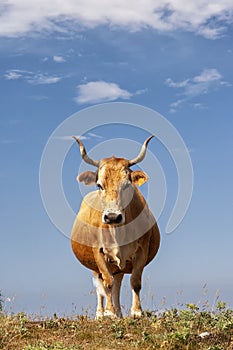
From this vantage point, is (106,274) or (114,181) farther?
(106,274)

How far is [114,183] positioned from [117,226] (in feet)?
3.71

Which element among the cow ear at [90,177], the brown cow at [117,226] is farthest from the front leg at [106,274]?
the cow ear at [90,177]

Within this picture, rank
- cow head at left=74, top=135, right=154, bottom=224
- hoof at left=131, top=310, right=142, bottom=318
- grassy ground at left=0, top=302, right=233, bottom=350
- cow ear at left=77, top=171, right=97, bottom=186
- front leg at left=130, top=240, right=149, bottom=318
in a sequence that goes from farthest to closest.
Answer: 1. cow ear at left=77, top=171, right=97, bottom=186
2. front leg at left=130, top=240, right=149, bottom=318
3. cow head at left=74, top=135, right=154, bottom=224
4. hoof at left=131, top=310, right=142, bottom=318
5. grassy ground at left=0, top=302, right=233, bottom=350

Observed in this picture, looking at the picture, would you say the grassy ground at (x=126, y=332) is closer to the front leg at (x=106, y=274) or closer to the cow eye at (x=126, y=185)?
the front leg at (x=106, y=274)

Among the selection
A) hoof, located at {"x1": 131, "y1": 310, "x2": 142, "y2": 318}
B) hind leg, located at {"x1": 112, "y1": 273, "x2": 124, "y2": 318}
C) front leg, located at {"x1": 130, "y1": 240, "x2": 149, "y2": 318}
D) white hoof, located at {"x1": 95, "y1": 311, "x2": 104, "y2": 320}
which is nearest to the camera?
white hoof, located at {"x1": 95, "y1": 311, "x2": 104, "y2": 320}

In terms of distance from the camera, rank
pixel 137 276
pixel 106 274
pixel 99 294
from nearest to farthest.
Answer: pixel 137 276
pixel 106 274
pixel 99 294

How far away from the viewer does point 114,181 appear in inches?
643

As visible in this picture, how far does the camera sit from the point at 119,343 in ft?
41.8

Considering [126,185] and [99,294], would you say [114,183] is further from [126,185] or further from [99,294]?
[99,294]

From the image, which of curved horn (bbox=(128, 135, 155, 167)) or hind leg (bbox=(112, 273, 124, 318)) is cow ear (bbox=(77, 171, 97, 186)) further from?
hind leg (bbox=(112, 273, 124, 318))

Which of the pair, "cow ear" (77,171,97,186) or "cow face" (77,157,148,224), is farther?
"cow ear" (77,171,97,186)

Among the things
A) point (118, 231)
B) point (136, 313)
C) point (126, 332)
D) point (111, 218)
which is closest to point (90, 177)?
point (118, 231)

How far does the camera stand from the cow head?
15856 millimetres

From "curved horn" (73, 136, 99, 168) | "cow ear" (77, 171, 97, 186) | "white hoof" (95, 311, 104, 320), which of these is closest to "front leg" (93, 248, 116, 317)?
"white hoof" (95, 311, 104, 320)
